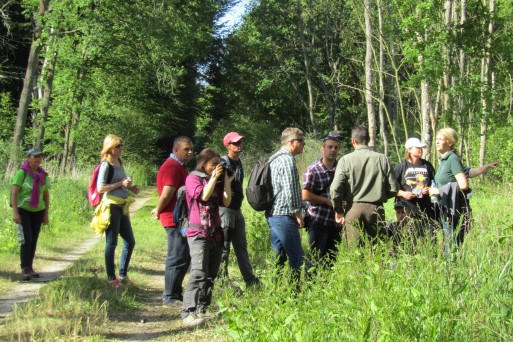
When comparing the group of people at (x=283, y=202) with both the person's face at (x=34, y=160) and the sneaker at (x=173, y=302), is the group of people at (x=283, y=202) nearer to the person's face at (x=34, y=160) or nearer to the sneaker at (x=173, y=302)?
the sneaker at (x=173, y=302)

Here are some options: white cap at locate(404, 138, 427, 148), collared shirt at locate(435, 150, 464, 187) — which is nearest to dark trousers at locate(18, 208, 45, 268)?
white cap at locate(404, 138, 427, 148)

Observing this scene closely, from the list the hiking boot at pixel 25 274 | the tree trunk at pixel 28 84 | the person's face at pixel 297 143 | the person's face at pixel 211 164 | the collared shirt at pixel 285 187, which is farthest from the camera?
the tree trunk at pixel 28 84

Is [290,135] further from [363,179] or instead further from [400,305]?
[400,305]

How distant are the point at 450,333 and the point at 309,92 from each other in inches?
1545

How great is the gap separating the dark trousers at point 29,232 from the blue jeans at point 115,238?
135 centimetres

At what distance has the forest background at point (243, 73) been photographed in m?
12.0

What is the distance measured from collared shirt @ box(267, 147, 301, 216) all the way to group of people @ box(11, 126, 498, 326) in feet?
0.03

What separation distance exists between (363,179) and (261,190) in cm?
109

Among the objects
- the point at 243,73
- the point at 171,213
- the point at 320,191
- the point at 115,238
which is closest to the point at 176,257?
the point at 171,213

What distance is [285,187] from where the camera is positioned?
6078mm

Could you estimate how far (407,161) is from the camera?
7.31 meters

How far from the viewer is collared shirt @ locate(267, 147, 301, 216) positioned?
6.07m

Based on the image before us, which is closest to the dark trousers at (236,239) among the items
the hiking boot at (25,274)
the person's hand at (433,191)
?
the person's hand at (433,191)

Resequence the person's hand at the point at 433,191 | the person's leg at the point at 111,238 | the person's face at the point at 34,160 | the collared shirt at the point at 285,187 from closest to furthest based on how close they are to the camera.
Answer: the collared shirt at the point at 285,187 → the person's hand at the point at 433,191 → the person's leg at the point at 111,238 → the person's face at the point at 34,160
